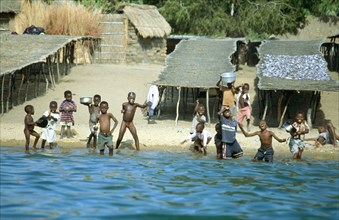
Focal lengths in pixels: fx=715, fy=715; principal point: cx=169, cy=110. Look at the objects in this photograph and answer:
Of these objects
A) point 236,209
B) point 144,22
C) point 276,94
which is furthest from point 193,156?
point 144,22

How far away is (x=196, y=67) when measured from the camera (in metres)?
23.5

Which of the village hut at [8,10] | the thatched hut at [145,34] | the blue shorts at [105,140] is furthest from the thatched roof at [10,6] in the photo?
the blue shorts at [105,140]

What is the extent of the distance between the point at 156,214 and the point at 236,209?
46.2 inches

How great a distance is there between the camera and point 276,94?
2520 cm

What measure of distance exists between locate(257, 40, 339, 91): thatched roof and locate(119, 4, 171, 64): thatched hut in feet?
19.6

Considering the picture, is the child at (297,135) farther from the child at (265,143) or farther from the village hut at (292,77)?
the village hut at (292,77)

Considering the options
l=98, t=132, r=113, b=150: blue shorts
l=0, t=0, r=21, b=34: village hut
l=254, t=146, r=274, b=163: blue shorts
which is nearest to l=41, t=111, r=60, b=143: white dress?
l=98, t=132, r=113, b=150: blue shorts

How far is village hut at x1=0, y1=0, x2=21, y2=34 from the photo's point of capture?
30672mm

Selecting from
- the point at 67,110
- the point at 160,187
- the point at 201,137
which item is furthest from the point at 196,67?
the point at 160,187

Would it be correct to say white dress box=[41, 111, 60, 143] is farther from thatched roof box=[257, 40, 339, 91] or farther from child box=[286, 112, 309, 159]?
thatched roof box=[257, 40, 339, 91]

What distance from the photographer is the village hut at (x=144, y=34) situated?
3027cm

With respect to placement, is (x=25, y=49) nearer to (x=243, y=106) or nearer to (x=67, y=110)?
(x=67, y=110)

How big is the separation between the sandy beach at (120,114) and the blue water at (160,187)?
2.29m

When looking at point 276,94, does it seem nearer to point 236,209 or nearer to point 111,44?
point 111,44
